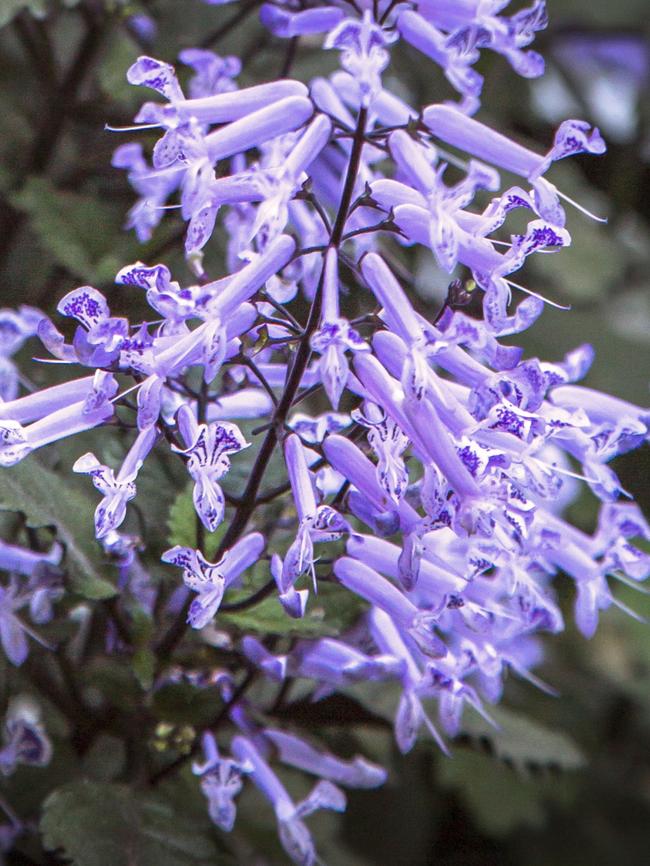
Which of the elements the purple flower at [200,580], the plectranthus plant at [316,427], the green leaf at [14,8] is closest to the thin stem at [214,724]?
the plectranthus plant at [316,427]

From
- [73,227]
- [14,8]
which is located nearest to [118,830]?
[73,227]

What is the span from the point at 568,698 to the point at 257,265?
0.97m

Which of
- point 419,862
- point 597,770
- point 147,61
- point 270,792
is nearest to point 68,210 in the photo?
point 147,61

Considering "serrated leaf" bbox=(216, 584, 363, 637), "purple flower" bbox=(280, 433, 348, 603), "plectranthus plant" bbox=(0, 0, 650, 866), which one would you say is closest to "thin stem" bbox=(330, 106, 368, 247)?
"plectranthus plant" bbox=(0, 0, 650, 866)

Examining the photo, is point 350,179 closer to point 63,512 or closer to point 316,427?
point 316,427

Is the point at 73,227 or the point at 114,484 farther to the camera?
the point at 73,227

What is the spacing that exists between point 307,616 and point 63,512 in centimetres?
16

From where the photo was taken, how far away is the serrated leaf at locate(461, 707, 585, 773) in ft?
2.87

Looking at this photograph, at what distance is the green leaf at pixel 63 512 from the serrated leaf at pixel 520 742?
0.31 m

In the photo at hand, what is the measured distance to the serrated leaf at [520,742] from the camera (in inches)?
34.4

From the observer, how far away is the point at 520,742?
93 centimetres

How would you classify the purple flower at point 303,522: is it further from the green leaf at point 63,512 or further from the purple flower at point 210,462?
the green leaf at point 63,512

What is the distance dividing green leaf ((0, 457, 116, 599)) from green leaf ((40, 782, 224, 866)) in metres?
0.14

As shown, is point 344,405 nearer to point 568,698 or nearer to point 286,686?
point 286,686
